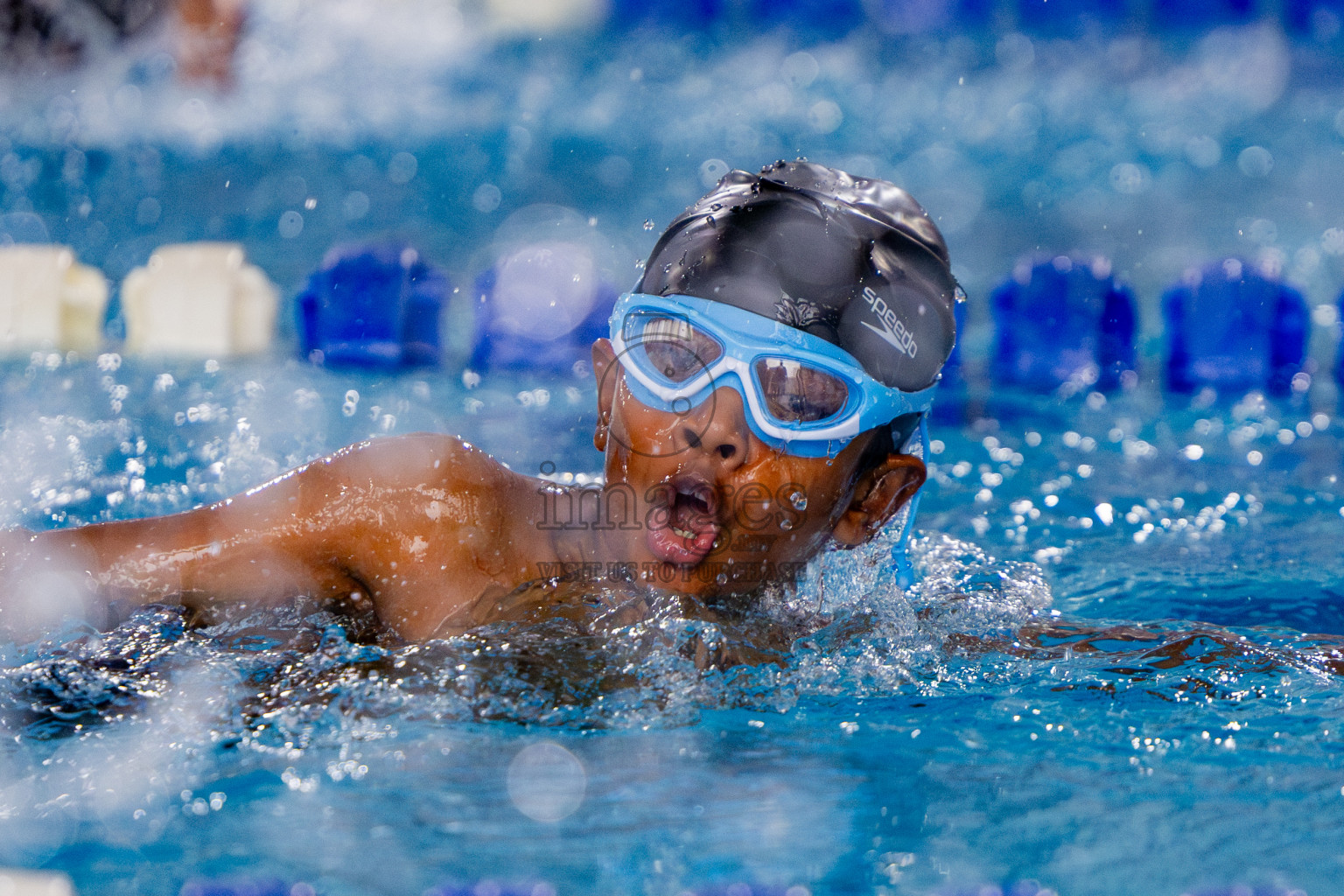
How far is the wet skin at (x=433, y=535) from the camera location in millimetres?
1886

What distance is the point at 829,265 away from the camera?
1989mm

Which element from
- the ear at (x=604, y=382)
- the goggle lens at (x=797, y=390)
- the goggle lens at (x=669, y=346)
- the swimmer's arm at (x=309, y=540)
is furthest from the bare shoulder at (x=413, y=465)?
the goggle lens at (x=797, y=390)

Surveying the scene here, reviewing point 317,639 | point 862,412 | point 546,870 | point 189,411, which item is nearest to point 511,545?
→ point 317,639

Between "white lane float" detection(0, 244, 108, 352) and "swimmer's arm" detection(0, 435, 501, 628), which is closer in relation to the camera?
"swimmer's arm" detection(0, 435, 501, 628)

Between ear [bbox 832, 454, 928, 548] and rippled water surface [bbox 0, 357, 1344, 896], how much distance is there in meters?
0.17

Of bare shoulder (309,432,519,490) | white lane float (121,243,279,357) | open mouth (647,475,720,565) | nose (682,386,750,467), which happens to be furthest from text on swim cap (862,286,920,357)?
white lane float (121,243,279,357)

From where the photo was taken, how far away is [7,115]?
29.2 feet

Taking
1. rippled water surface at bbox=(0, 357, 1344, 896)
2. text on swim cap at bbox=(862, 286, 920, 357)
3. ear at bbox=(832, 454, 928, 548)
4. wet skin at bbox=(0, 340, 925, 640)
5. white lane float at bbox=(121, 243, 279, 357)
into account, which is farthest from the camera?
white lane float at bbox=(121, 243, 279, 357)

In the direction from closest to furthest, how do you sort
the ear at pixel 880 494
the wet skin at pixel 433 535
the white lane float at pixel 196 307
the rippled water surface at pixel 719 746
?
the rippled water surface at pixel 719 746
the wet skin at pixel 433 535
the ear at pixel 880 494
the white lane float at pixel 196 307

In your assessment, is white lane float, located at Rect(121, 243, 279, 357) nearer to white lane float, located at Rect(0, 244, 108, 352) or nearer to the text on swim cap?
white lane float, located at Rect(0, 244, 108, 352)

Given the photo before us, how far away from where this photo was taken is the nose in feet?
6.31

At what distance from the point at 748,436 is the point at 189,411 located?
3.00 metres

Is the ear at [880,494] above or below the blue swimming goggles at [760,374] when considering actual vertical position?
below

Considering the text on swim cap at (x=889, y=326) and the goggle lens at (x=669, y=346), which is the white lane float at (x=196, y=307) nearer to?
the goggle lens at (x=669, y=346)
